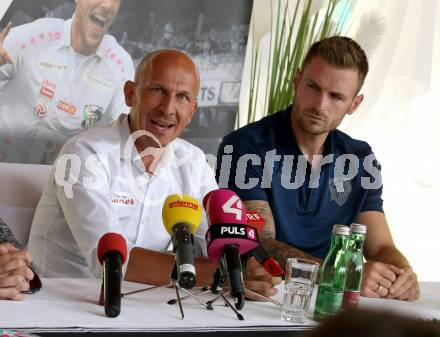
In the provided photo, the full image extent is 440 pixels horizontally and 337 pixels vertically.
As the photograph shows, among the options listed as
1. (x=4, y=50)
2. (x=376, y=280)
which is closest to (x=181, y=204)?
(x=376, y=280)

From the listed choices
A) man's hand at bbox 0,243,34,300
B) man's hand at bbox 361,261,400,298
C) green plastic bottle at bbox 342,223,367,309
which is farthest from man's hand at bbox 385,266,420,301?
man's hand at bbox 0,243,34,300

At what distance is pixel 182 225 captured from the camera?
1600mm

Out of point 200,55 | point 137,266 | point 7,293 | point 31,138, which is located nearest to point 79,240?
point 137,266

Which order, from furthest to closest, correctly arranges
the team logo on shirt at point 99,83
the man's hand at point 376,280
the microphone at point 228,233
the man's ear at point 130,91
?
the team logo on shirt at point 99,83 < the man's ear at point 130,91 < the man's hand at point 376,280 < the microphone at point 228,233

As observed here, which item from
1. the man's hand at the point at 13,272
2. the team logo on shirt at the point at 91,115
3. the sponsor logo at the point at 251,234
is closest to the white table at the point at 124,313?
the man's hand at the point at 13,272

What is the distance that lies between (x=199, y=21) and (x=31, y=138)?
104 cm

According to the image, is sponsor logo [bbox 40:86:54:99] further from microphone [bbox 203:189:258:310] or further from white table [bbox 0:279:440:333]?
microphone [bbox 203:189:258:310]

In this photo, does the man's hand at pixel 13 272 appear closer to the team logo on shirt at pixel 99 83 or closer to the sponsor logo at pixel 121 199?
the sponsor logo at pixel 121 199

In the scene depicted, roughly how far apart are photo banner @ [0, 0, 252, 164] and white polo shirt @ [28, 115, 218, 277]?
93 centimetres

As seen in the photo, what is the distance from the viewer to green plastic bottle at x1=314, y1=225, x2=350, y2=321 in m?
1.80

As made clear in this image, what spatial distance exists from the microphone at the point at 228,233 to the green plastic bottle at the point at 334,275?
26 cm

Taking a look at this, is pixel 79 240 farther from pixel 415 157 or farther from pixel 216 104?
pixel 415 157

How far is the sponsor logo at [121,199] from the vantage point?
242cm

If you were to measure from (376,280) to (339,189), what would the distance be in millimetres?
802
